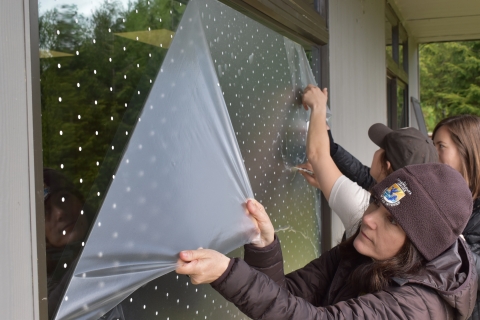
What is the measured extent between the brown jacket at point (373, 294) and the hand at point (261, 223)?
0.02m

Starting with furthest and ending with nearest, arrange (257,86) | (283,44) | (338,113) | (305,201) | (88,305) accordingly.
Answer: (338,113) < (305,201) < (283,44) < (257,86) < (88,305)

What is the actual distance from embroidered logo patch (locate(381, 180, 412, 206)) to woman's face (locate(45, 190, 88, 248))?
74cm

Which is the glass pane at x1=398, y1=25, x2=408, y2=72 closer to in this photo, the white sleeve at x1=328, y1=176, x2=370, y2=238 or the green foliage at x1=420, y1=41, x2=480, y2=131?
the white sleeve at x1=328, y1=176, x2=370, y2=238

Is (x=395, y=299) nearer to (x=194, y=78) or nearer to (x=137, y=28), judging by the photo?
(x=194, y=78)

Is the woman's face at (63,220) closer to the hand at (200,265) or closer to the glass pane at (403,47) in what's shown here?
the hand at (200,265)

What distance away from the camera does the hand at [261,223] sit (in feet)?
4.74

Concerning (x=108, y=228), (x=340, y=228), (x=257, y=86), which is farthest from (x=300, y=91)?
(x=108, y=228)

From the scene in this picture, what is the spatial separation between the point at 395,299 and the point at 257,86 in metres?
0.91

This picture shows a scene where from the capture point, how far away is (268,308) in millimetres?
1254

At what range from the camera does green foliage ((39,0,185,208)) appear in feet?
3.59

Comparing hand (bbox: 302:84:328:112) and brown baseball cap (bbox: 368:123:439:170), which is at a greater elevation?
hand (bbox: 302:84:328:112)

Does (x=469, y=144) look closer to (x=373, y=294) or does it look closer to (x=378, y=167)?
(x=378, y=167)

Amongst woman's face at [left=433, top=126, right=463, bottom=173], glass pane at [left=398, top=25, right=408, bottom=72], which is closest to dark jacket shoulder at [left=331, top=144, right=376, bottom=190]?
woman's face at [left=433, top=126, right=463, bottom=173]

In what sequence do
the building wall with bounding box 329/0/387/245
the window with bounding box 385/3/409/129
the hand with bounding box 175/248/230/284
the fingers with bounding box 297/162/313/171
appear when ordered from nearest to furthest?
the hand with bounding box 175/248/230/284 < the fingers with bounding box 297/162/313/171 < the building wall with bounding box 329/0/387/245 < the window with bounding box 385/3/409/129
